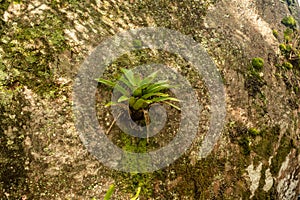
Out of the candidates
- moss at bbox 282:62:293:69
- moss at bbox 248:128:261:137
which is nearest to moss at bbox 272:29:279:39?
moss at bbox 282:62:293:69

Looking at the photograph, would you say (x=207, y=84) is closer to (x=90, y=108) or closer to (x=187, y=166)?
(x=187, y=166)

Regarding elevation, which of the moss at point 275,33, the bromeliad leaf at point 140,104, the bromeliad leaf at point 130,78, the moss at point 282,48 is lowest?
the bromeliad leaf at point 140,104

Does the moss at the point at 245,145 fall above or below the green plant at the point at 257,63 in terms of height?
below

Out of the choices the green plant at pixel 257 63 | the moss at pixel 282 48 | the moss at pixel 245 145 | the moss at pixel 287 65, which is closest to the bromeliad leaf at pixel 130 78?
the moss at pixel 245 145

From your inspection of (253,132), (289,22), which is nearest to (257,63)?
(253,132)

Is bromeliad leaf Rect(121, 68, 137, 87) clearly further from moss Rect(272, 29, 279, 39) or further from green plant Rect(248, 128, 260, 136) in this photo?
moss Rect(272, 29, 279, 39)

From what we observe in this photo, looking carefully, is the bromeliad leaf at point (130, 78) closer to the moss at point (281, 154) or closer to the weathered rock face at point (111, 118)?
the weathered rock face at point (111, 118)
